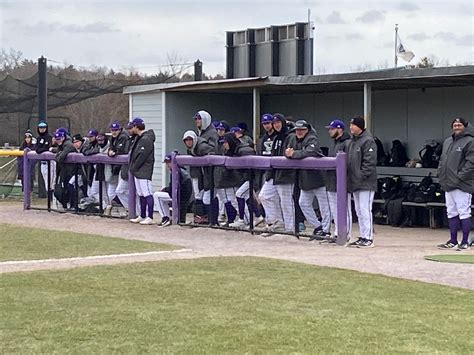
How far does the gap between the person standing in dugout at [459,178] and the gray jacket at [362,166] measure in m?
0.98

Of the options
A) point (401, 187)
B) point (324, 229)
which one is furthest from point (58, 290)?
point (401, 187)

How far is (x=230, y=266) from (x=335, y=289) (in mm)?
1800

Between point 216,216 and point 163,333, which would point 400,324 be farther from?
point 216,216

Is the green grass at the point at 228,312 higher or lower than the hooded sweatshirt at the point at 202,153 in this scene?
lower

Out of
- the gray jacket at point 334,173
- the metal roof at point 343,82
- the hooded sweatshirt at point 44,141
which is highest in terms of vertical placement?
the metal roof at point 343,82

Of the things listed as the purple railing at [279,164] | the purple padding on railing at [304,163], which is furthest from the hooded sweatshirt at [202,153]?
the purple padding on railing at [304,163]

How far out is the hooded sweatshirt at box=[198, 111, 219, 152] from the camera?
14.6m

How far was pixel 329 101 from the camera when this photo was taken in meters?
18.7

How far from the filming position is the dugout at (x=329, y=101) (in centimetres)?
1525

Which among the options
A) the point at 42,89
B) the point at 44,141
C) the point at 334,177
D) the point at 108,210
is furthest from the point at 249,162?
the point at 42,89

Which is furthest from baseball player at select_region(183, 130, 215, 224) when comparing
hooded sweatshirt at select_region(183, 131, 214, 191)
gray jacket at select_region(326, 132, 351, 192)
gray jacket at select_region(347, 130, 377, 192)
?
gray jacket at select_region(347, 130, 377, 192)

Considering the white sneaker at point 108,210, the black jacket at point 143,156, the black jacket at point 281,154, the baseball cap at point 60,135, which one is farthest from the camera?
the baseball cap at point 60,135

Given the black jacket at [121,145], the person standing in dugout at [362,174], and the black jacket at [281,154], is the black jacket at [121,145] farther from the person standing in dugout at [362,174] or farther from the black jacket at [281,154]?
the person standing in dugout at [362,174]

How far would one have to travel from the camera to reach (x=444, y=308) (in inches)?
292
